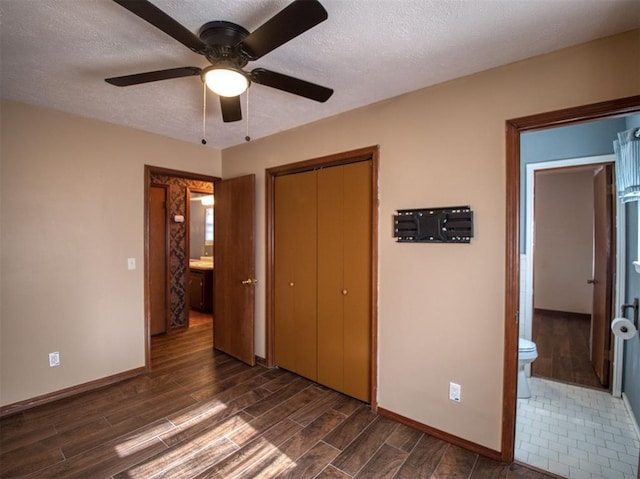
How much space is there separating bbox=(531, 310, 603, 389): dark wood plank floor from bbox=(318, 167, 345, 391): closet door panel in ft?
7.08

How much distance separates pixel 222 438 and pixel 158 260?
2.92 metres

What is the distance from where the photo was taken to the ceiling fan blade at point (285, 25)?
43.6 inches

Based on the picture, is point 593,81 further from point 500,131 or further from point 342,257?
point 342,257

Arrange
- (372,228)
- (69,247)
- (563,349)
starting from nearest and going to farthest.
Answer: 1. (372,228)
2. (69,247)
3. (563,349)

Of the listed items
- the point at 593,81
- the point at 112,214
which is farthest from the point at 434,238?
the point at 112,214

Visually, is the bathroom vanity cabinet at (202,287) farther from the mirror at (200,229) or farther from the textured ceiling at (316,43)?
the textured ceiling at (316,43)

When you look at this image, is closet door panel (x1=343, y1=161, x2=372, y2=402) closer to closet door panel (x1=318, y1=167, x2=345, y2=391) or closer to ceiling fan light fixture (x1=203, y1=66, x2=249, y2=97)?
closet door panel (x1=318, y1=167, x2=345, y2=391)

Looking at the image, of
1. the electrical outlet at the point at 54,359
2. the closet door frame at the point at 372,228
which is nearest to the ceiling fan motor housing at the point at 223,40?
the closet door frame at the point at 372,228

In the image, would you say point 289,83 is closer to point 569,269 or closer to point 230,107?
point 230,107

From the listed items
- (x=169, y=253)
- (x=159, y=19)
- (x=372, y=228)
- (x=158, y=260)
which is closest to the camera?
(x=159, y=19)

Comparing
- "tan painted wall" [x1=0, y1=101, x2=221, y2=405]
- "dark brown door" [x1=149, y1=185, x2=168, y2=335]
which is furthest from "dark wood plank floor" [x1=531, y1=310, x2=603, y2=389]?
"dark brown door" [x1=149, y1=185, x2=168, y2=335]

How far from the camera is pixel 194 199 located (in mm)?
6500

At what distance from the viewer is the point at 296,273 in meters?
3.04

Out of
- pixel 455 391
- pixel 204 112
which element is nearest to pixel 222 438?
pixel 455 391
